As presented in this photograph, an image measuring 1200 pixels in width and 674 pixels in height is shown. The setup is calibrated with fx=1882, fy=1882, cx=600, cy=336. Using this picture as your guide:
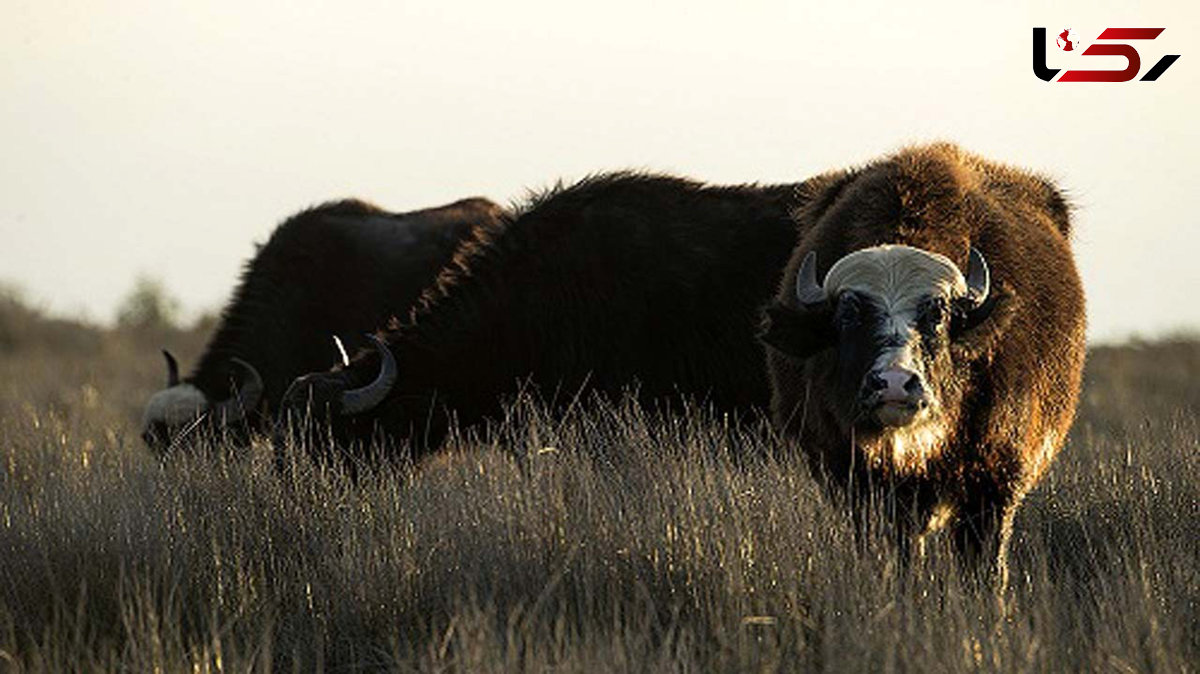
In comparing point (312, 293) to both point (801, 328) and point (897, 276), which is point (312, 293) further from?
point (897, 276)

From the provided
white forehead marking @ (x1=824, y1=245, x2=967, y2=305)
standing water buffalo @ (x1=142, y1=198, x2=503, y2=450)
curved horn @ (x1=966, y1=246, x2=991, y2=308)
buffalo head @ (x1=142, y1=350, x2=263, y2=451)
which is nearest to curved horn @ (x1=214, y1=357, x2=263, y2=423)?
buffalo head @ (x1=142, y1=350, x2=263, y2=451)

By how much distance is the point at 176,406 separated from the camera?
47.5 ft

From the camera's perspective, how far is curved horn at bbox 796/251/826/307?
7.84 m

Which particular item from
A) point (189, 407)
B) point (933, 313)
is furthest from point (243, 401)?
point (933, 313)

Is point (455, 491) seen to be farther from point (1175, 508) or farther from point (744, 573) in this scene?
point (1175, 508)

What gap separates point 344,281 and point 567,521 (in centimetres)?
860

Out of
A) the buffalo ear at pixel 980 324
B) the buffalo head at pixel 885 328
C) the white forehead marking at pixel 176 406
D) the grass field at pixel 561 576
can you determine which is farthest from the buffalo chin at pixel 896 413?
the white forehead marking at pixel 176 406

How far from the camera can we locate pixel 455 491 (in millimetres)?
8359

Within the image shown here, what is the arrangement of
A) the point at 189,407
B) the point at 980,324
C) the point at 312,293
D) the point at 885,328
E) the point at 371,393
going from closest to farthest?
the point at 885,328 → the point at 980,324 → the point at 371,393 → the point at 189,407 → the point at 312,293

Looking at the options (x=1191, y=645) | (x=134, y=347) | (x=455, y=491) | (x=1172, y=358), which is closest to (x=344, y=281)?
(x=455, y=491)

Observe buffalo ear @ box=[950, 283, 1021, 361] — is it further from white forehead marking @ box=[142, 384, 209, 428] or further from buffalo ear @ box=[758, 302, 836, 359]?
white forehead marking @ box=[142, 384, 209, 428]

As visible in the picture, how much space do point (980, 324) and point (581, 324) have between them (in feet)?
12.8

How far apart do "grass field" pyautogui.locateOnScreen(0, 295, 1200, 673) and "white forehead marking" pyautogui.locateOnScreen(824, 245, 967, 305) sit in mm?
873

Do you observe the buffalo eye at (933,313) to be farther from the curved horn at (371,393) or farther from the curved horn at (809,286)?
the curved horn at (371,393)
